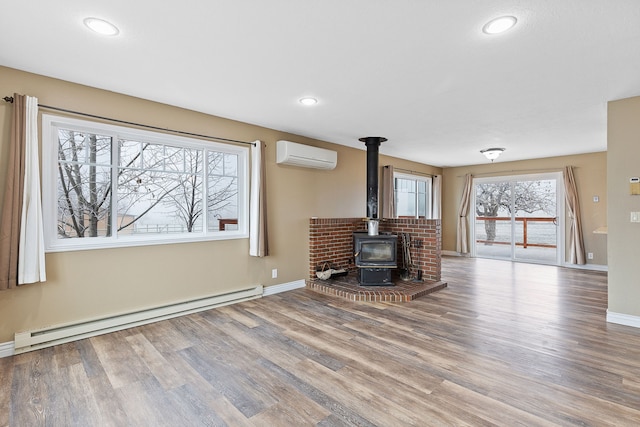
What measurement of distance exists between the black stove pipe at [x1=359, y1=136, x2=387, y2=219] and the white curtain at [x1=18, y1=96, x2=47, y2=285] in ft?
12.7

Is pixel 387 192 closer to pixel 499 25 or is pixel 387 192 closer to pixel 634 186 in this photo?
pixel 634 186

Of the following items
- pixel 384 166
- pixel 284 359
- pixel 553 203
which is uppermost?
pixel 384 166

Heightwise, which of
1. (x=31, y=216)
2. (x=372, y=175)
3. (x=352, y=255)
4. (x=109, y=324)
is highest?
(x=372, y=175)

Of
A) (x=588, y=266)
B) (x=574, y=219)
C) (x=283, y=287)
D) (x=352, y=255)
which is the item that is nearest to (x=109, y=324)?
(x=283, y=287)

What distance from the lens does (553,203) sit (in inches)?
263

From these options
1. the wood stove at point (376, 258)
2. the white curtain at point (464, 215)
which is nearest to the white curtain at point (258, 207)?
the wood stove at point (376, 258)

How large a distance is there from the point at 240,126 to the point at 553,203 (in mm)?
6698

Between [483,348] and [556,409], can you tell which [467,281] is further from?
[556,409]

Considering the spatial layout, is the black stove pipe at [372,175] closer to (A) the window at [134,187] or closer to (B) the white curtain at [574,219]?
(A) the window at [134,187]

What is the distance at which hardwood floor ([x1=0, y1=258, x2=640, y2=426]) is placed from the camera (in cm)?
180

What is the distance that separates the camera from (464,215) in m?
7.81

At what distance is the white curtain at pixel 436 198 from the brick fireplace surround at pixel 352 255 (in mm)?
3035

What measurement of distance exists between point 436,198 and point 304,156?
4724 mm

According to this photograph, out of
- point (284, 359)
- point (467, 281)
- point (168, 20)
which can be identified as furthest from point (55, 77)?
point (467, 281)
